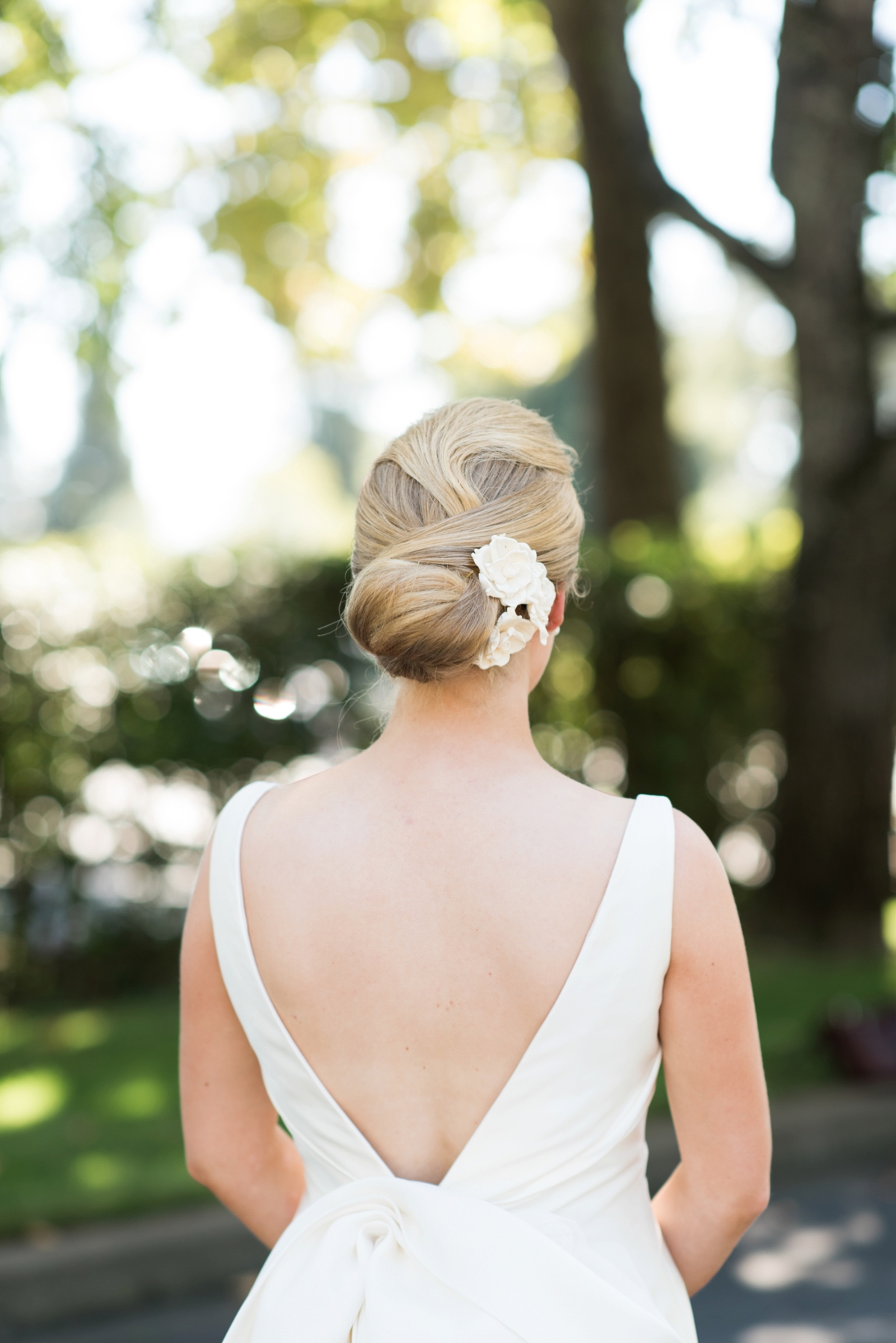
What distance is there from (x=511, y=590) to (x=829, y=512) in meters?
6.45

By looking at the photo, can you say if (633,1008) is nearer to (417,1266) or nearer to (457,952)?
(457,952)

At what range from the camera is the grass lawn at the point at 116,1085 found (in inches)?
176

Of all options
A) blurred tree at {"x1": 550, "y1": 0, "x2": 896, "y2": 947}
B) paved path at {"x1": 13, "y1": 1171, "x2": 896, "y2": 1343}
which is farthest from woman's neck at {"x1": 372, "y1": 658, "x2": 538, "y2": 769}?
blurred tree at {"x1": 550, "y1": 0, "x2": 896, "y2": 947}

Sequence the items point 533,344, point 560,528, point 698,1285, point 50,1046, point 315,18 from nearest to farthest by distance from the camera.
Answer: point 560,528 < point 698,1285 < point 50,1046 < point 315,18 < point 533,344

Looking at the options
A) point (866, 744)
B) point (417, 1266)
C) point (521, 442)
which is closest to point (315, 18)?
point (866, 744)

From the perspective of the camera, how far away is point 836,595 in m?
7.71

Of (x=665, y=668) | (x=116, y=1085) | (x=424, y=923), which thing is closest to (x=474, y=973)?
(x=424, y=923)

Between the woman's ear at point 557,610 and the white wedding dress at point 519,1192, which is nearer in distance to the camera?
the white wedding dress at point 519,1192

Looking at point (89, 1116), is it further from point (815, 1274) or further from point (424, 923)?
point (424, 923)

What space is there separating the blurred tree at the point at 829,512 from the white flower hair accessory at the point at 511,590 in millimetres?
5983

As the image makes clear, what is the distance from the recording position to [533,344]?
55.0ft

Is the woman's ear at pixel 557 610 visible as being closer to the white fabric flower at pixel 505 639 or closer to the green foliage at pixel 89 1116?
the white fabric flower at pixel 505 639

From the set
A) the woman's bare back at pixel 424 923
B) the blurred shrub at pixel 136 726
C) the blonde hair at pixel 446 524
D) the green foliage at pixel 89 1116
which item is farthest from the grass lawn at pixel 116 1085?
the blonde hair at pixel 446 524

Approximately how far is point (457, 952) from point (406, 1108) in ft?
0.83
